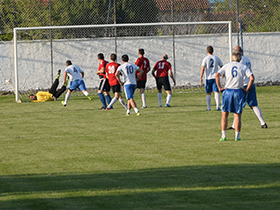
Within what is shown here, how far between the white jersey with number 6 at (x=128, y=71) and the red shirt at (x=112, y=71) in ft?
6.14

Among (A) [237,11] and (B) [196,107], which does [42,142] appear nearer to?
(B) [196,107]

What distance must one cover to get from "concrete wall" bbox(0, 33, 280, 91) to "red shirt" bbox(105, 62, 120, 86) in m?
9.20

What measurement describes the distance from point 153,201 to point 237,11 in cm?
2034

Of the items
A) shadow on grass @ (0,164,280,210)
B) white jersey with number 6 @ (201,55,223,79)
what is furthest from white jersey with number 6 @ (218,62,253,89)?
white jersey with number 6 @ (201,55,223,79)

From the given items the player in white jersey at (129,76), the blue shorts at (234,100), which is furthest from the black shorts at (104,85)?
the blue shorts at (234,100)

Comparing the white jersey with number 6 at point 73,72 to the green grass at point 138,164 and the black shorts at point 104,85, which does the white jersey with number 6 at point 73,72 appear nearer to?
the black shorts at point 104,85

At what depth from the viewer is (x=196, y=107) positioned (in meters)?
17.5

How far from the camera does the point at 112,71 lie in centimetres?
1711

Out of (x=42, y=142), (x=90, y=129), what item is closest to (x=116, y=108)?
(x=90, y=129)

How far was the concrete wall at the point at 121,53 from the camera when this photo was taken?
26203 mm

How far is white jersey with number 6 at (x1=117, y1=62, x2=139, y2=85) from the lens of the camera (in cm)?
1514

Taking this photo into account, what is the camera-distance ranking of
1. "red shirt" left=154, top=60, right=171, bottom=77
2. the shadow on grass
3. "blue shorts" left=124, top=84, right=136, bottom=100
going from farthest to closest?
1. "red shirt" left=154, top=60, right=171, bottom=77
2. "blue shorts" left=124, top=84, right=136, bottom=100
3. the shadow on grass

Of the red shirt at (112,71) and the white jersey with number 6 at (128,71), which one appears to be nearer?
the white jersey with number 6 at (128,71)

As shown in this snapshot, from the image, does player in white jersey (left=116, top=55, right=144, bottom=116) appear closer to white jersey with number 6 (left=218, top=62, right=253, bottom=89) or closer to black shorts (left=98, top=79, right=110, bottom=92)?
black shorts (left=98, top=79, right=110, bottom=92)
